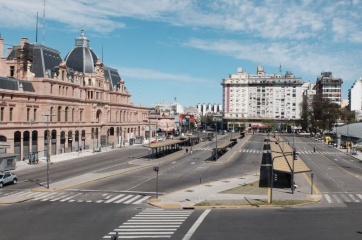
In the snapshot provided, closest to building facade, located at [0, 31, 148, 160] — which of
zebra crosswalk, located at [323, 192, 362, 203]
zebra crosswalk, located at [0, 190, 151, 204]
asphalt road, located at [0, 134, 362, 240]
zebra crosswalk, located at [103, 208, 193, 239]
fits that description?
zebra crosswalk, located at [0, 190, 151, 204]

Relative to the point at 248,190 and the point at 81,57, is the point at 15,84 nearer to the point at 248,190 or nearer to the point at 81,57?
the point at 81,57

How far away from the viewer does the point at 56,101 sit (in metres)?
86.1

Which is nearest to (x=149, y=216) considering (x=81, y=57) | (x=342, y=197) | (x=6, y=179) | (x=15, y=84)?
(x=342, y=197)

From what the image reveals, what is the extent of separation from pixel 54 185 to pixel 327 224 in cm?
3093

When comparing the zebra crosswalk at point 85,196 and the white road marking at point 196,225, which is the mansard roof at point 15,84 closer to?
the zebra crosswalk at point 85,196

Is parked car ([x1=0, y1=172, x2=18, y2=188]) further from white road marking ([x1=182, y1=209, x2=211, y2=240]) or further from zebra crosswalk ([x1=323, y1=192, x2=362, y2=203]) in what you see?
zebra crosswalk ([x1=323, y1=192, x2=362, y2=203])

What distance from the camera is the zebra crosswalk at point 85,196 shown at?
3941 cm

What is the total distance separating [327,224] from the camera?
3042 cm

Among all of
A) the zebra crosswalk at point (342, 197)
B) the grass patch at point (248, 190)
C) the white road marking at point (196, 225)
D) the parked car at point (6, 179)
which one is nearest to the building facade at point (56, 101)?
the parked car at point (6, 179)

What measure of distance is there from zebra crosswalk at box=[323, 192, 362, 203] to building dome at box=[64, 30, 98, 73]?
246ft

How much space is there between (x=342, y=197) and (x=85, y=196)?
2617cm

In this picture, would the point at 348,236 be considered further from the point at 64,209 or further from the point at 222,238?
the point at 64,209

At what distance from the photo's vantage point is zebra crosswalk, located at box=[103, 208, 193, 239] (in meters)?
27.3

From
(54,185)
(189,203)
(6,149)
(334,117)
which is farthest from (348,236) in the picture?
(334,117)
